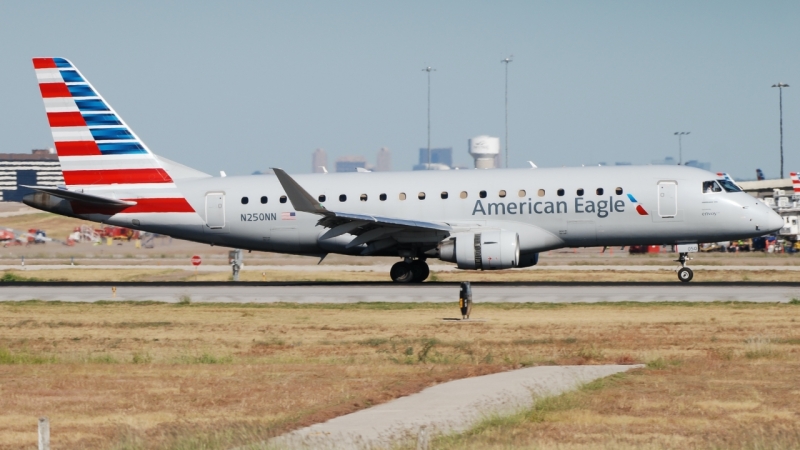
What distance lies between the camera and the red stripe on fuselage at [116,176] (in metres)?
41.4

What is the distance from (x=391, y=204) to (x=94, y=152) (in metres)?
11.7

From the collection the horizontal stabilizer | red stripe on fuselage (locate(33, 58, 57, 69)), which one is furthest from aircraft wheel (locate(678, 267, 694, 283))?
red stripe on fuselage (locate(33, 58, 57, 69))

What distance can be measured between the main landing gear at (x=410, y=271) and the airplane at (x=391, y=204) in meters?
0.05

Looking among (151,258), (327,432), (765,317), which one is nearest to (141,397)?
(327,432)

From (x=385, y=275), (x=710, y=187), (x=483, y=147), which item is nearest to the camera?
(x=710, y=187)

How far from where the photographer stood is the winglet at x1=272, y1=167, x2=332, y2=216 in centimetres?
3659

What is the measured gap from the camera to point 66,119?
136 ft

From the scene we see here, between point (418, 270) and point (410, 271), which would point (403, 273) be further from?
point (418, 270)

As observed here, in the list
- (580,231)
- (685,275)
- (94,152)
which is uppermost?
(94,152)

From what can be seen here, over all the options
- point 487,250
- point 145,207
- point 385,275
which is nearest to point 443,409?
point 487,250

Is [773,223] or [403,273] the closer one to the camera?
[773,223]

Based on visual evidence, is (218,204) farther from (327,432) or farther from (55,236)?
(55,236)

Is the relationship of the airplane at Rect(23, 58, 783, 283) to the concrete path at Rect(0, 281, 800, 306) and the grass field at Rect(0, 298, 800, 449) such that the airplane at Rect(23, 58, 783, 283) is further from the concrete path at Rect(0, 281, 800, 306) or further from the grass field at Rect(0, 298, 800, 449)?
the grass field at Rect(0, 298, 800, 449)

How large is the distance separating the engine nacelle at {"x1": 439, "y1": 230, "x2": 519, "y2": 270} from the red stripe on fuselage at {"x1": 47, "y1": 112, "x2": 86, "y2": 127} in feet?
50.8
